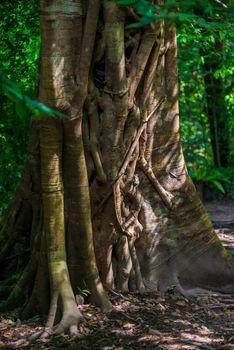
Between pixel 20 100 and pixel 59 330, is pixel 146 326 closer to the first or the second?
pixel 59 330

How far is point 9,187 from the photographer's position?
9883 mm

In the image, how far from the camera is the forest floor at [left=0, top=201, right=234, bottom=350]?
5.00m

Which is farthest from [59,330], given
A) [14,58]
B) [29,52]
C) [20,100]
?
[29,52]

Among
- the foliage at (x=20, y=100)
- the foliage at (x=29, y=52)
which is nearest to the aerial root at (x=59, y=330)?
the foliage at (x=29, y=52)

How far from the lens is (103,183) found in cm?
595

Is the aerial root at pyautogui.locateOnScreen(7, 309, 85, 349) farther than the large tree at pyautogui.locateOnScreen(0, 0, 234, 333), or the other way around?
the large tree at pyautogui.locateOnScreen(0, 0, 234, 333)

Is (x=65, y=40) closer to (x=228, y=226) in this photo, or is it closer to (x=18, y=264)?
(x=18, y=264)

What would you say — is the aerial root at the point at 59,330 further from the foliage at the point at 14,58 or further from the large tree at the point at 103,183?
the foliage at the point at 14,58

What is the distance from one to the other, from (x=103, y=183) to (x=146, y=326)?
1456 millimetres

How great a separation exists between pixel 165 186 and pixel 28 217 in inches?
60.3

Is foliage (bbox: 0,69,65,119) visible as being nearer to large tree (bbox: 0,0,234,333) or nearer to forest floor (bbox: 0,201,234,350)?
large tree (bbox: 0,0,234,333)

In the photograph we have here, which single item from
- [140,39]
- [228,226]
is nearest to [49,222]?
[140,39]

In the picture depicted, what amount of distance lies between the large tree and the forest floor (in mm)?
174

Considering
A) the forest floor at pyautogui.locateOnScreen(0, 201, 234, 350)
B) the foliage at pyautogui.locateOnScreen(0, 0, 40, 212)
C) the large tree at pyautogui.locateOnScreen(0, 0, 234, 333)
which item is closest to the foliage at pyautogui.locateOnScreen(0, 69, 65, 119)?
the large tree at pyautogui.locateOnScreen(0, 0, 234, 333)
